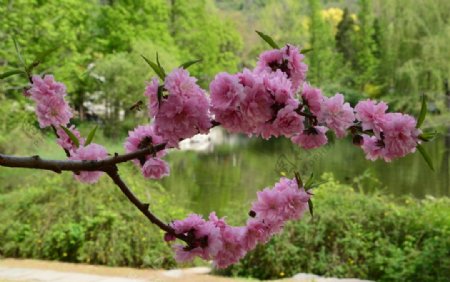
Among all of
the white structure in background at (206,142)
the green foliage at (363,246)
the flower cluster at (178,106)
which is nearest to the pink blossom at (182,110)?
the flower cluster at (178,106)

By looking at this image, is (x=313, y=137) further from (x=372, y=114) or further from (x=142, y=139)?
(x=142, y=139)

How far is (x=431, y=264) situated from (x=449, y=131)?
11741 mm

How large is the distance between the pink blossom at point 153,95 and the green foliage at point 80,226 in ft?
12.8

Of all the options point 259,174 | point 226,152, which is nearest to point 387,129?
point 259,174

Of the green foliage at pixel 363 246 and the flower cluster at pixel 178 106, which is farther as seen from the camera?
the green foliage at pixel 363 246

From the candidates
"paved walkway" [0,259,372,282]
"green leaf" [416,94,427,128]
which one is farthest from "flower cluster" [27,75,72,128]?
"paved walkway" [0,259,372,282]

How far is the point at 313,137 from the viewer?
1.13 meters

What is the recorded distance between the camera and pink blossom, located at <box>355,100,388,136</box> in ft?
3.55

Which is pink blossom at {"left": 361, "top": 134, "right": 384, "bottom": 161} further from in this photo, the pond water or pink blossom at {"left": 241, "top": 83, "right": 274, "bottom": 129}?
the pond water

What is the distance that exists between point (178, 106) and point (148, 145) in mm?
198

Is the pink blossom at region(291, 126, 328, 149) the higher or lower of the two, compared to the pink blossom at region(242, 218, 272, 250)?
higher

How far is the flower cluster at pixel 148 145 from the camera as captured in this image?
119cm

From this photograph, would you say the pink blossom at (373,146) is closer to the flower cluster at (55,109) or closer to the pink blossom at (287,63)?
the pink blossom at (287,63)

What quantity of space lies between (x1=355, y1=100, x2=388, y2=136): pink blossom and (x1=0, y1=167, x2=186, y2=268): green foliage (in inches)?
153
